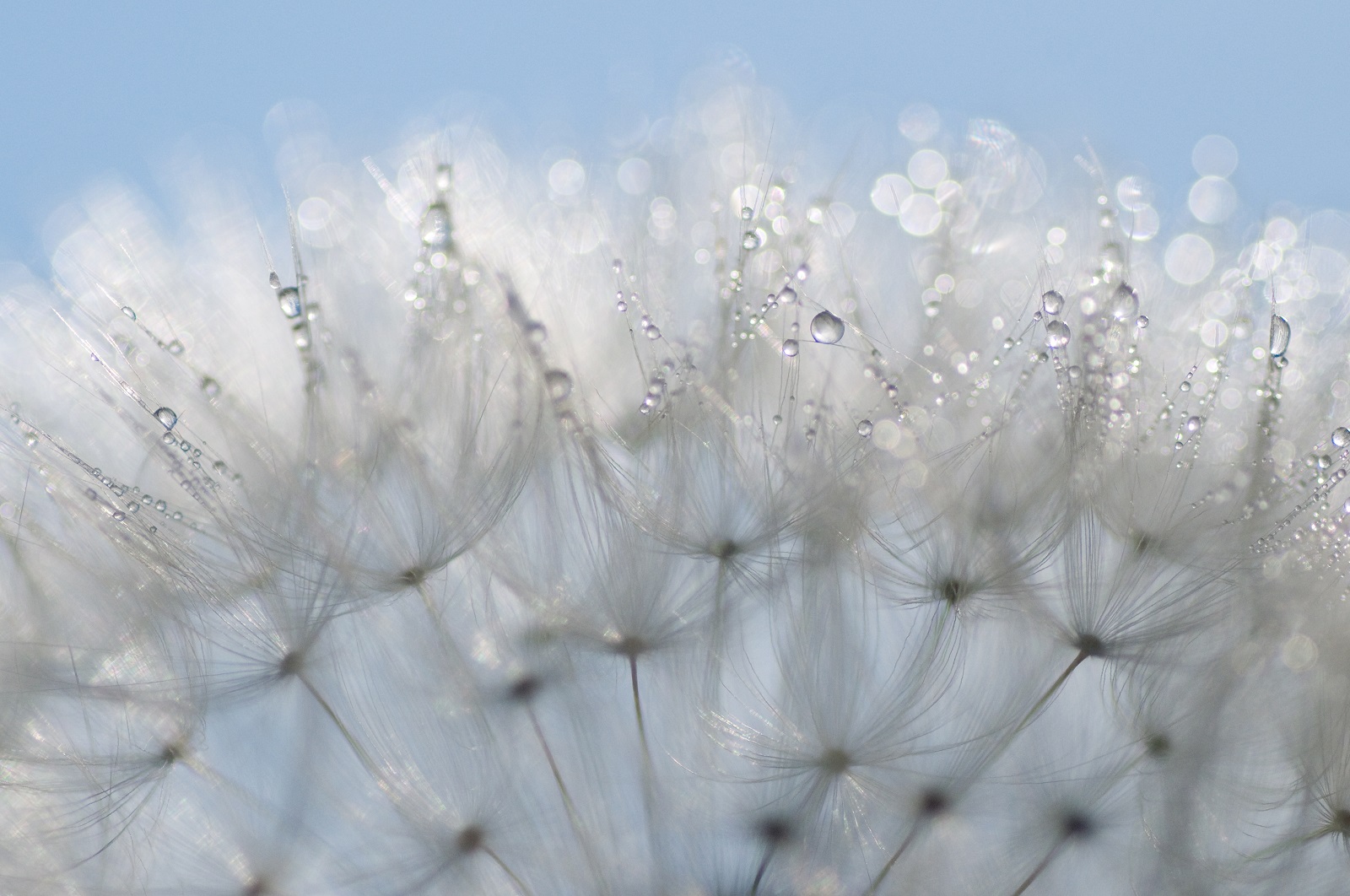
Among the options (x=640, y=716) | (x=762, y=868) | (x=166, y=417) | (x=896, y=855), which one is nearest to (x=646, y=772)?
(x=640, y=716)

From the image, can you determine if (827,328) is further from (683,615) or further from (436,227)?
(436,227)

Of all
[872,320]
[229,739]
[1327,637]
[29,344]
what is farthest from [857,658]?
[29,344]

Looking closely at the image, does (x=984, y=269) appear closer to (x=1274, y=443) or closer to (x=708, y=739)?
(x=1274, y=443)

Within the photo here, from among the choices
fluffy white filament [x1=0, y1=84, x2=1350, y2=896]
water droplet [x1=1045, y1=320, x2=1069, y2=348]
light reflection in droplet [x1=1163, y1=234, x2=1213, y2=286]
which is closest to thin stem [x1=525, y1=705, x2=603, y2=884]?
fluffy white filament [x1=0, y1=84, x2=1350, y2=896]

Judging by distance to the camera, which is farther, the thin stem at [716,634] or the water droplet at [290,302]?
the water droplet at [290,302]

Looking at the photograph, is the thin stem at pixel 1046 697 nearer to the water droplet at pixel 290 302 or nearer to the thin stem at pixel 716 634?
the thin stem at pixel 716 634

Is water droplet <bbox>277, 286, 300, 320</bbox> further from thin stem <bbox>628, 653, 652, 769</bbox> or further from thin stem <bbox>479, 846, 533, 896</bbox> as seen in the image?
thin stem <bbox>479, 846, 533, 896</bbox>

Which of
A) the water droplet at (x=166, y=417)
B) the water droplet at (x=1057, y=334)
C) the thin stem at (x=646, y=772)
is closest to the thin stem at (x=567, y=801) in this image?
the thin stem at (x=646, y=772)
